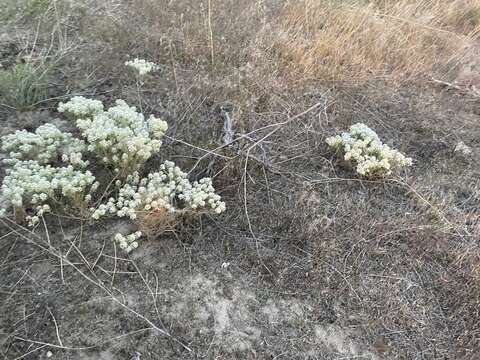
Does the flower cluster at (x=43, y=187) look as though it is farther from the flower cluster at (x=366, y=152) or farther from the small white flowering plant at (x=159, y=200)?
the flower cluster at (x=366, y=152)

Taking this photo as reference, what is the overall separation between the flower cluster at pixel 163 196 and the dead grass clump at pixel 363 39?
67.6 inches

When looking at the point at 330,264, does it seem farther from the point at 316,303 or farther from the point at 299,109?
the point at 299,109

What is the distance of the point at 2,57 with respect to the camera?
3816 mm

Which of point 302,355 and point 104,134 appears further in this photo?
point 104,134

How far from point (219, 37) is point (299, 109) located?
98 cm

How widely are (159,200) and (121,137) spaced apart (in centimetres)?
48

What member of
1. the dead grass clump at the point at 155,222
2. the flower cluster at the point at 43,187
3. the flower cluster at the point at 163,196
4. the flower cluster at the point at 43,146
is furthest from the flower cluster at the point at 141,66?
the dead grass clump at the point at 155,222

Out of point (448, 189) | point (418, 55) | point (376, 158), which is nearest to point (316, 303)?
point (376, 158)

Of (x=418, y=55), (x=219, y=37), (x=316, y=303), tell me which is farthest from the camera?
(x=418, y=55)

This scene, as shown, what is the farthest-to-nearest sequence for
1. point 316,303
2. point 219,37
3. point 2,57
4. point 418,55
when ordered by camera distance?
point 418,55 → point 219,37 → point 2,57 → point 316,303

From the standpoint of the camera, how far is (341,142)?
3.46 m

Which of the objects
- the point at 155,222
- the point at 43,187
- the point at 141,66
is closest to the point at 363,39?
the point at 141,66

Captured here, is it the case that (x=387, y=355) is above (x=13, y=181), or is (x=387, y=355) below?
below

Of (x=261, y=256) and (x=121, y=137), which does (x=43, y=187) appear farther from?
(x=261, y=256)
